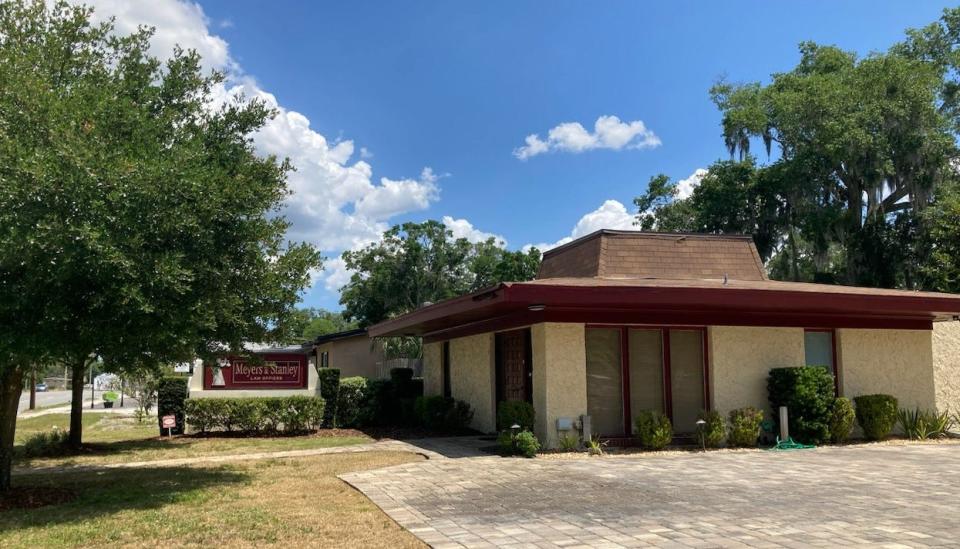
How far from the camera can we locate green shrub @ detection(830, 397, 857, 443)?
1316 centimetres

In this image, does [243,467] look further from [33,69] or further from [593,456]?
[33,69]

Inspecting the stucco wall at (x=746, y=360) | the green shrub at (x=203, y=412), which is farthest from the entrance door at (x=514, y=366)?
the green shrub at (x=203, y=412)

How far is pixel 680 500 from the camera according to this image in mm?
7953

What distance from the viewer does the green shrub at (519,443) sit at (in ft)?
38.2

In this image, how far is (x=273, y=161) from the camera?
10328 mm

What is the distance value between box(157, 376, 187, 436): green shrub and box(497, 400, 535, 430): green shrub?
842 centimetres

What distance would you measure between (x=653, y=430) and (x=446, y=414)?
19.7 ft

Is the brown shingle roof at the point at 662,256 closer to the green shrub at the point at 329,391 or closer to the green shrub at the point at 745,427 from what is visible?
the green shrub at the point at 745,427

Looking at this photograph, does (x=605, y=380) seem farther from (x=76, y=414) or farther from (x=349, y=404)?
(x=76, y=414)

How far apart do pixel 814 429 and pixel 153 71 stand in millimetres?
12607

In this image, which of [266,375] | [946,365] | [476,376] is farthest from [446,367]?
[946,365]

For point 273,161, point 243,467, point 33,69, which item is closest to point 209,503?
point 243,467

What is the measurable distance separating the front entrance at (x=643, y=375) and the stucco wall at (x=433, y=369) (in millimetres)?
7182

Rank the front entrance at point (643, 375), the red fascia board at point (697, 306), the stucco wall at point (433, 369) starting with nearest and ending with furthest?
the red fascia board at point (697, 306)
the front entrance at point (643, 375)
the stucco wall at point (433, 369)
